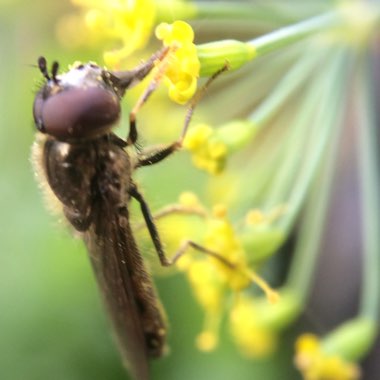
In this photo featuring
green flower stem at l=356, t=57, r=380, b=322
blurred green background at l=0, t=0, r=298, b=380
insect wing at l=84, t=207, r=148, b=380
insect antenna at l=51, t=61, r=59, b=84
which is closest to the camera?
insect antenna at l=51, t=61, r=59, b=84

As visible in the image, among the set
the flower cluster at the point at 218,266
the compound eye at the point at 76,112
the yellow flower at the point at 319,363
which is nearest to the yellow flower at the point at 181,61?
the compound eye at the point at 76,112

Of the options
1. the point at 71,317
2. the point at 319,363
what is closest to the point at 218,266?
the point at 319,363

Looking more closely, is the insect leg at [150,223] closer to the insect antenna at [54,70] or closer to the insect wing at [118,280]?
the insect wing at [118,280]

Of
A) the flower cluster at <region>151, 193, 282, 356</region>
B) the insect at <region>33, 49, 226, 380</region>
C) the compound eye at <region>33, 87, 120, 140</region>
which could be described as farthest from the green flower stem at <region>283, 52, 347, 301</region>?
the compound eye at <region>33, 87, 120, 140</region>

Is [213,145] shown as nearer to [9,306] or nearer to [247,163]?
[247,163]

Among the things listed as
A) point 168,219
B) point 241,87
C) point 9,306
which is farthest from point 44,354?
point 241,87

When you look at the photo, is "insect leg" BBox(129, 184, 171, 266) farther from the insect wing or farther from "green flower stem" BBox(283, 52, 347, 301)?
"green flower stem" BBox(283, 52, 347, 301)
